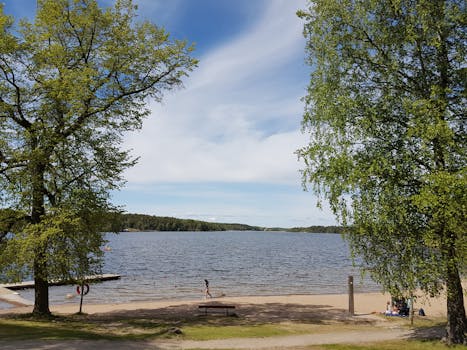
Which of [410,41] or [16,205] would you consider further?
[16,205]

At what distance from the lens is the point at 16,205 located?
67.4 ft

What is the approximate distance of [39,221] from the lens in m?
21.1

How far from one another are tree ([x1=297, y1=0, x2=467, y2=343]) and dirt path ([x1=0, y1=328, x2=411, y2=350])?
3.29m

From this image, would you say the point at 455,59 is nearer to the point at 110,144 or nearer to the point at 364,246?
the point at 364,246

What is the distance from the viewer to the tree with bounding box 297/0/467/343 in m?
12.9

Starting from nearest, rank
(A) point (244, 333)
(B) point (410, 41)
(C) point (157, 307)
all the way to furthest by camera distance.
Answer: (B) point (410, 41)
(A) point (244, 333)
(C) point (157, 307)

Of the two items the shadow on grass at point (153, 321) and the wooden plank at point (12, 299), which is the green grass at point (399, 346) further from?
the wooden plank at point (12, 299)

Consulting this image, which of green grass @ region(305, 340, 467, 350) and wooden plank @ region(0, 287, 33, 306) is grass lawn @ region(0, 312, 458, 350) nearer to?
green grass @ region(305, 340, 467, 350)

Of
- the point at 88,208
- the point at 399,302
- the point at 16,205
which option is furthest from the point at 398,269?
the point at 16,205

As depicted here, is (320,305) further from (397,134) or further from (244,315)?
(397,134)

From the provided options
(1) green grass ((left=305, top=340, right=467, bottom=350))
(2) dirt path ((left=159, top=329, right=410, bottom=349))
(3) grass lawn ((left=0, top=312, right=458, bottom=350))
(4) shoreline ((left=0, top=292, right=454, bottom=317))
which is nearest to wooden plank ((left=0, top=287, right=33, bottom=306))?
(4) shoreline ((left=0, top=292, right=454, bottom=317))

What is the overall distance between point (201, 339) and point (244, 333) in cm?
221

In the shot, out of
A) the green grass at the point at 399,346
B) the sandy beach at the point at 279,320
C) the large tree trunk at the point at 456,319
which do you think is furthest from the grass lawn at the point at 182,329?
the large tree trunk at the point at 456,319

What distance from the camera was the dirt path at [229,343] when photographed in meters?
13.5
